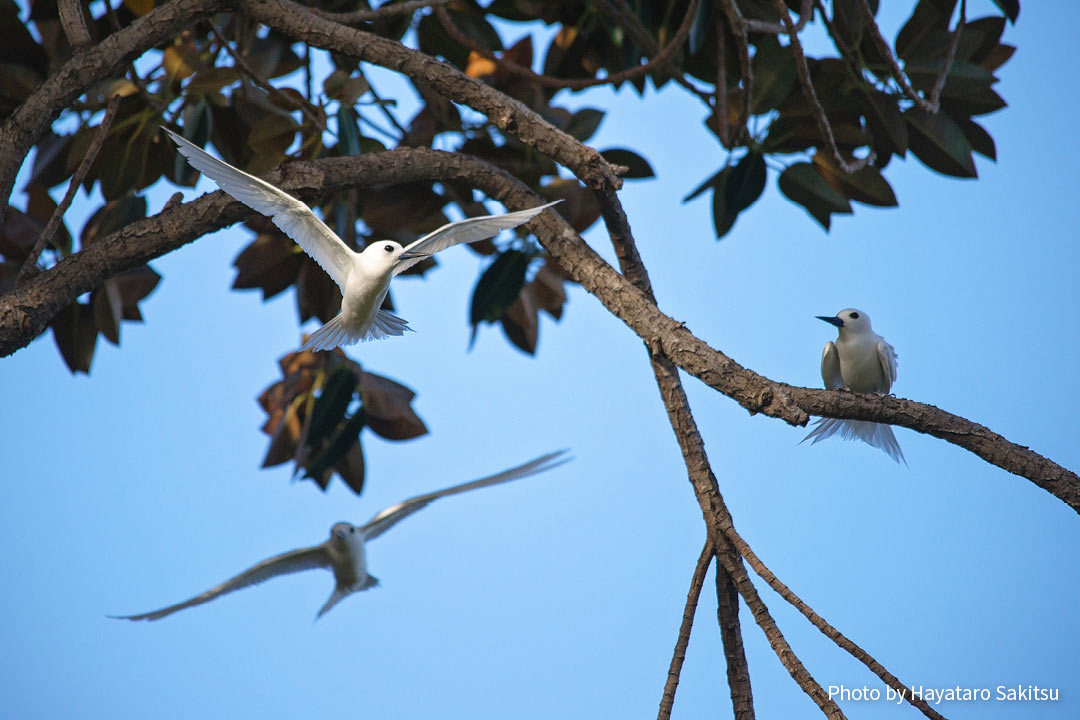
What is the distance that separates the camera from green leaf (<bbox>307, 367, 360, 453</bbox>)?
2582mm

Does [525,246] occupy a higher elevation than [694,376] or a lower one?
higher

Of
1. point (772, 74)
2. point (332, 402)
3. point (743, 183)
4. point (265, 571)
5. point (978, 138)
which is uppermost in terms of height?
point (978, 138)

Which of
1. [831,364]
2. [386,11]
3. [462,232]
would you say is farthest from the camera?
[831,364]

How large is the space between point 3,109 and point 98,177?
288mm

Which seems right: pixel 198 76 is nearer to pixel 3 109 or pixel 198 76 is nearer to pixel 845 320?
pixel 3 109

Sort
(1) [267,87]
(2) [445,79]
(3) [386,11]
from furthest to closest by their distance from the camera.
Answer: (1) [267,87] → (3) [386,11] → (2) [445,79]

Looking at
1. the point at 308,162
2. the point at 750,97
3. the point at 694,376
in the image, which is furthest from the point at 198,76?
the point at 694,376

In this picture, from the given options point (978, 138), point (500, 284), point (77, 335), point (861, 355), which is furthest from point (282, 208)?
point (978, 138)

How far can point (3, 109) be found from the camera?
99.3 inches

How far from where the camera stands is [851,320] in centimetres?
250

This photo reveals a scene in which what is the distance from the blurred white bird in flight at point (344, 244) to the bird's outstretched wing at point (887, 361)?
1163mm

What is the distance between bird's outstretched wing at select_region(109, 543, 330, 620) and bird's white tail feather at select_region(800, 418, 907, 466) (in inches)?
58.3

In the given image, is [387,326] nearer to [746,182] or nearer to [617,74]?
[617,74]

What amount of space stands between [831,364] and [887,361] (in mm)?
201
